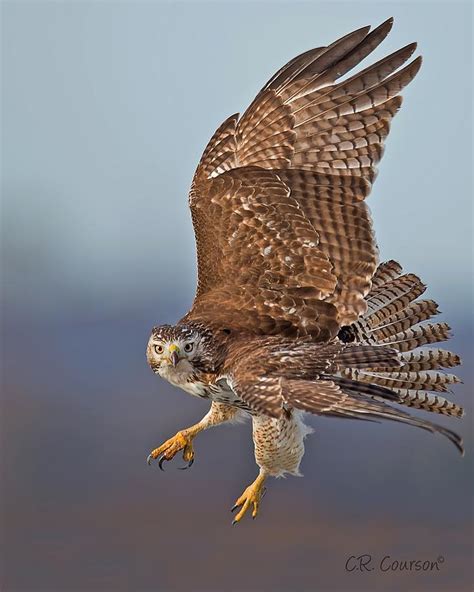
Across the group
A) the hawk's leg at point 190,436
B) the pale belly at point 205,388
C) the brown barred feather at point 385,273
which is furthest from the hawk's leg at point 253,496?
the brown barred feather at point 385,273

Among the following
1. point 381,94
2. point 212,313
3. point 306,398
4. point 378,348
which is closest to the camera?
point 306,398

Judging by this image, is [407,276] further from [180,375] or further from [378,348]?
[180,375]

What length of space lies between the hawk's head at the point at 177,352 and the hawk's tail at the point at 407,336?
1174 millimetres

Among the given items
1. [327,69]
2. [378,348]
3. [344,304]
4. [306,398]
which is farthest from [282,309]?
[327,69]

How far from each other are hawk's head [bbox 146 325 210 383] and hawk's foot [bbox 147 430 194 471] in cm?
98

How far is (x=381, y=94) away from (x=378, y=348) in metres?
2.22

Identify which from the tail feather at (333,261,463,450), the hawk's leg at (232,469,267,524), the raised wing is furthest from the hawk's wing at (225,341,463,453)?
the hawk's leg at (232,469,267,524)

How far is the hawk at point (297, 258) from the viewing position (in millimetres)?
7164

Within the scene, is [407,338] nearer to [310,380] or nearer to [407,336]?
[407,336]

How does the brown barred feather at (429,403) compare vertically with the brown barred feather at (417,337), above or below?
below

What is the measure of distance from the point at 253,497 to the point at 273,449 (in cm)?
49

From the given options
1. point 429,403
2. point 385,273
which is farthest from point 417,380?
point 385,273

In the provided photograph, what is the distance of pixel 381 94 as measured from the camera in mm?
7926

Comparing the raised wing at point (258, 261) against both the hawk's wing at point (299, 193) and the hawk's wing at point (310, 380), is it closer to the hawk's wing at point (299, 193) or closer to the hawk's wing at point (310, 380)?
the hawk's wing at point (299, 193)
